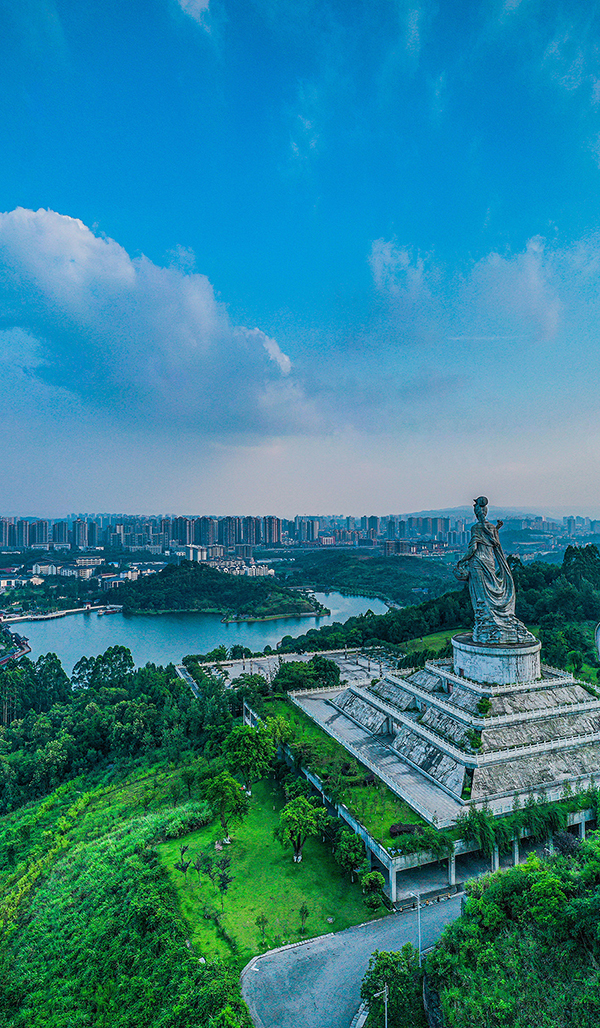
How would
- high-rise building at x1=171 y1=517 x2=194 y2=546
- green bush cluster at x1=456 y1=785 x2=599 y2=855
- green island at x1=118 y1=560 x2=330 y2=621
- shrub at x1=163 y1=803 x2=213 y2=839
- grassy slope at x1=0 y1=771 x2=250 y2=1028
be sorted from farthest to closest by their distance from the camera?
high-rise building at x1=171 y1=517 x2=194 y2=546
green island at x1=118 y1=560 x2=330 y2=621
shrub at x1=163 y1=803 x2=213 y2=839
green bush cluster at x1=456 y1=785 x2=599 y2=855
grassy slope at x1=0 y1=771 x2=250 y2=1028

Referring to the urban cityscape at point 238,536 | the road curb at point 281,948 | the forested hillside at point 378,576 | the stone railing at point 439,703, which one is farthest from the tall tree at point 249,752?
the urban cityscape at point 238,536

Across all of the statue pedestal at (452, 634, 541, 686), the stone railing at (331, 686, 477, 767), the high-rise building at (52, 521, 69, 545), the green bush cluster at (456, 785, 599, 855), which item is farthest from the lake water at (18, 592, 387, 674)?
the high-rise building at (52, 521, 69, 545)

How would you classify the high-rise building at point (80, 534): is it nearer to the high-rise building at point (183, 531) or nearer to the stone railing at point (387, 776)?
the high-rise building at point (183, 531)

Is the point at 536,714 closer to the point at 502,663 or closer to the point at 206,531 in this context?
the point at 502,663

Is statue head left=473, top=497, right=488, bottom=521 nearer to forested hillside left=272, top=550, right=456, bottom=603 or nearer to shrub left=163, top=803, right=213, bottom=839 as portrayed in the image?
shrub left=163, top=803, right=213, bottom=839

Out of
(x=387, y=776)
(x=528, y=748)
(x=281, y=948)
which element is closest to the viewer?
(x=281, y=948)

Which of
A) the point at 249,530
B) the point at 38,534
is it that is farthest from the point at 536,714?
the point at 38,534

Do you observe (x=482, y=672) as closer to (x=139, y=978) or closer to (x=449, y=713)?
(x=449, y=713)
